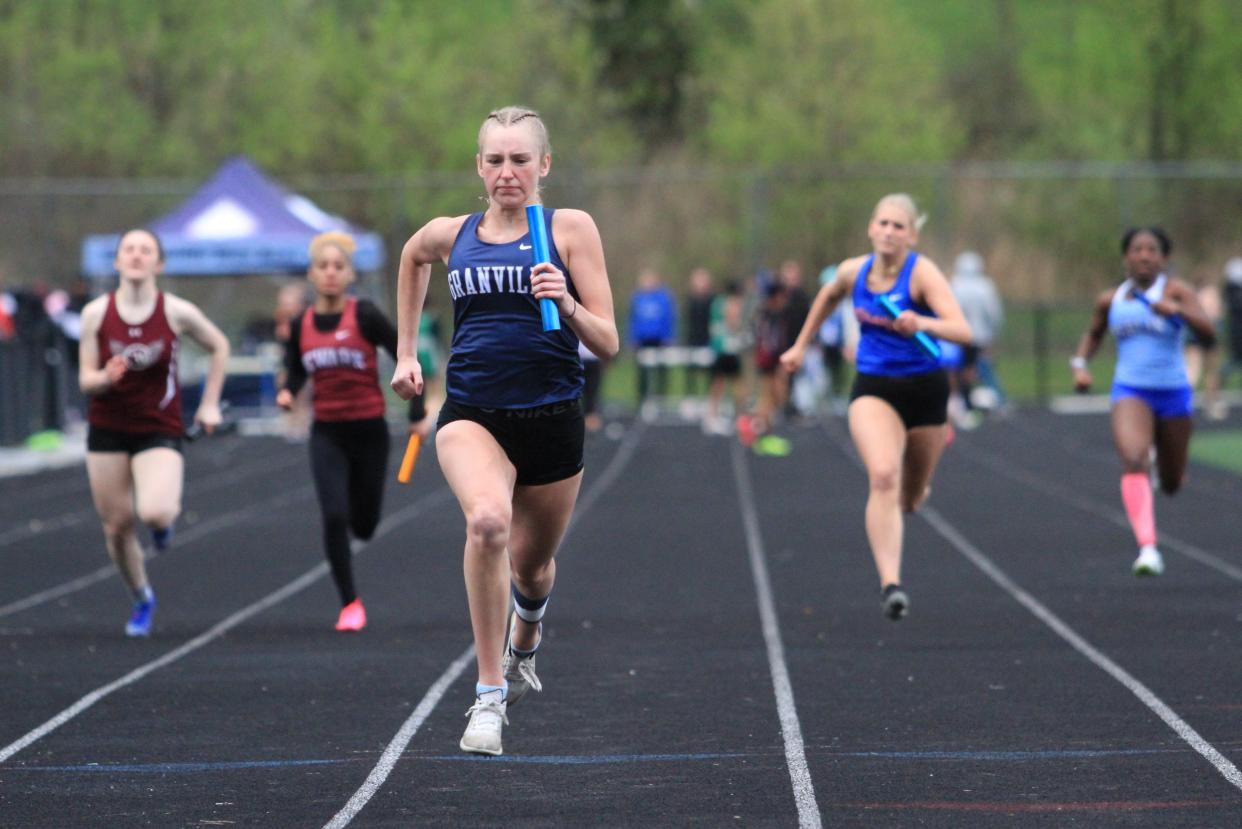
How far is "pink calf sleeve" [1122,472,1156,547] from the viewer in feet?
36.5

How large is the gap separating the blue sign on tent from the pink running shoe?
16.4 m

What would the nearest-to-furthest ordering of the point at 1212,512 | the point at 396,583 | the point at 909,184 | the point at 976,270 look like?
the point at 396,583
the point at 1212,512
the point at 976,270
the point at 909,184

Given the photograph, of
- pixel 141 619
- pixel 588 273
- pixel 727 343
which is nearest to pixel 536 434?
pixel 588 273

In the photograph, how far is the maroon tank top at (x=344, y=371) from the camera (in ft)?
32.4

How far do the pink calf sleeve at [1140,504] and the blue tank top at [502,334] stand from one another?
5.64 metres

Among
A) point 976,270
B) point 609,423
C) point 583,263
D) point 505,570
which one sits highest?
point 583,263

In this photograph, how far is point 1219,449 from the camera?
22.9 metres

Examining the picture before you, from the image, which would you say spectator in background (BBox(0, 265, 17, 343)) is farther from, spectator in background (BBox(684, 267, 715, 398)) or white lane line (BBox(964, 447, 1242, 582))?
white lane line (BBox(964, 447, 1242, 582))

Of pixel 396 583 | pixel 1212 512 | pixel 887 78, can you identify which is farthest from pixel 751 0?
pixel 396 583

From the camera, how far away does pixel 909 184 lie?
33469 millimetres

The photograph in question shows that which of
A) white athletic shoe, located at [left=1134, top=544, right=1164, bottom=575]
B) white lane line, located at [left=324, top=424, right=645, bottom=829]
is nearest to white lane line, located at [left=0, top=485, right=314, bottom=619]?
white lane line, located at [left=324, top=424, right=645, bottom=829]

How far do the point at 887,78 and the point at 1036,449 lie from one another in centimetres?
1943

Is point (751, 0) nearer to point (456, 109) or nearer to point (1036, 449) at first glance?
point (456, 109)

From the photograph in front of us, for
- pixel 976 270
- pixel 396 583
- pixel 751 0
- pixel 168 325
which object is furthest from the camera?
pixel 751 0
